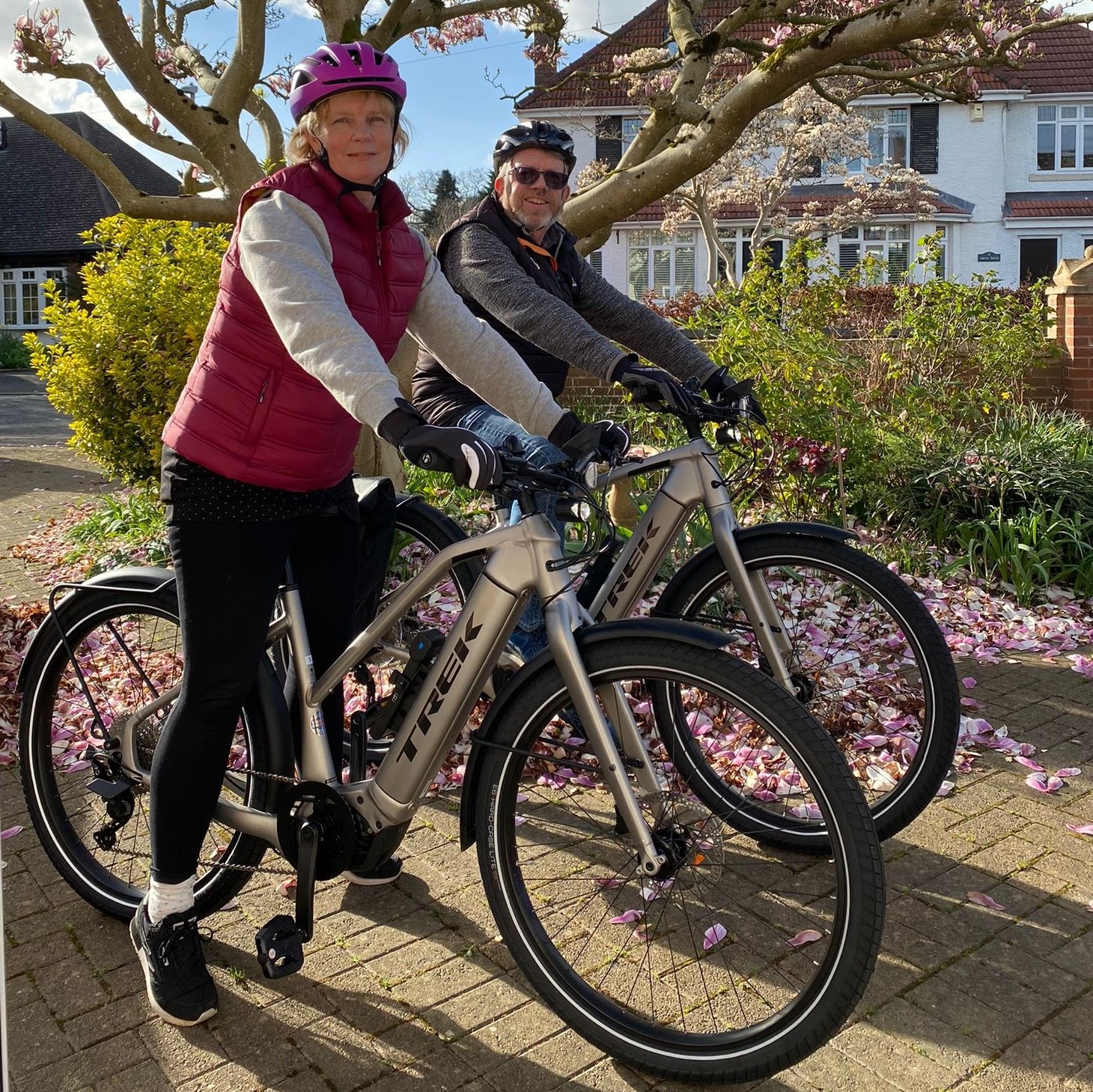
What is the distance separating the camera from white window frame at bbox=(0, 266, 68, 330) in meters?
38.3

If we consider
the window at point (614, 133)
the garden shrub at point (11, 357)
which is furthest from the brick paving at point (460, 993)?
the garden shrub at point (11, 357)

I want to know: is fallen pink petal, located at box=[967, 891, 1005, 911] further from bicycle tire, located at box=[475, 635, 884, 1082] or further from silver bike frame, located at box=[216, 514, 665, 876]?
silver bike frame, located at box=[216, 514, 665, 876]

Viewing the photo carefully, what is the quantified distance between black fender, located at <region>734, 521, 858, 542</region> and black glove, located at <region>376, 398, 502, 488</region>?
1221mm

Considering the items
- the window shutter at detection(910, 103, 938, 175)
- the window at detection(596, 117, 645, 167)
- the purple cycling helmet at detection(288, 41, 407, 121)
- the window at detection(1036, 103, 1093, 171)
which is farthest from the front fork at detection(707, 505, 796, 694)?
the window at detection(1036, 103, 1093, 171)

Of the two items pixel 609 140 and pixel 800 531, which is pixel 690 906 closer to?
pixel 800 531

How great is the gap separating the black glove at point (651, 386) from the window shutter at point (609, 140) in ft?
91.6

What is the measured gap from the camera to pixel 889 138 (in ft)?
106

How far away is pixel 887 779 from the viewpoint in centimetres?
375

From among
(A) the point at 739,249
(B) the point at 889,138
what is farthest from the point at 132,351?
(B) the point at 889,138

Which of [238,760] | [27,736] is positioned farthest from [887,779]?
[27,736]

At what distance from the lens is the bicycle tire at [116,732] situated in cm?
284

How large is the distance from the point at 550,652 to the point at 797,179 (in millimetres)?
28846

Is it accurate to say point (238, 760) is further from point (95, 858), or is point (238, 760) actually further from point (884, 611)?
point (884, 611)

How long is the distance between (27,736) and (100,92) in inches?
235
